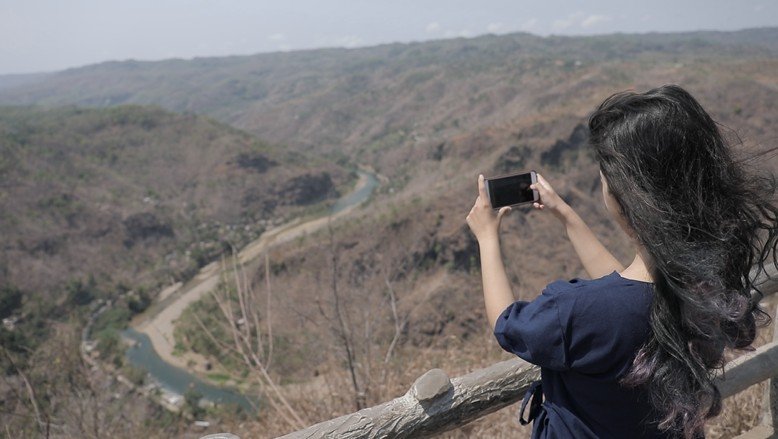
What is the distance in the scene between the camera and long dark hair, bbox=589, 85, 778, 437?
117 centimetres

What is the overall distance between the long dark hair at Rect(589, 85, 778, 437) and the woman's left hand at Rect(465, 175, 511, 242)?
37 cm

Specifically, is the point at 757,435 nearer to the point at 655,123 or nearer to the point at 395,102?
the point at 655,123

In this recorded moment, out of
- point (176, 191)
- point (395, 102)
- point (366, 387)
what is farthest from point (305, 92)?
point (366, 387)

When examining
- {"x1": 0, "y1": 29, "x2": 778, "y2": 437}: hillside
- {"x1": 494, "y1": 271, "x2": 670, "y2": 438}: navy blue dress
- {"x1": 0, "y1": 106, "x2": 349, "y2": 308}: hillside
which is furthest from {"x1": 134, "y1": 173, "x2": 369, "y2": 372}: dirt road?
{"x1": 494, "y1": 271, "x2": 670, "y2": 438}: navy blue dress

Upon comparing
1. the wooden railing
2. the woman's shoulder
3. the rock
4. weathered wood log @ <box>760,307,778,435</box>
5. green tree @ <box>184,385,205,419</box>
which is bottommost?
green tree @ <box>184,385,205,419</box>

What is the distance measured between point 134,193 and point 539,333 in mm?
42838

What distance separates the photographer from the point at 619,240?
20.5 m

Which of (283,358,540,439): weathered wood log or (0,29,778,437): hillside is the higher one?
(283,358,540,439): weathered wood log

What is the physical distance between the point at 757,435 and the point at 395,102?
80.7m

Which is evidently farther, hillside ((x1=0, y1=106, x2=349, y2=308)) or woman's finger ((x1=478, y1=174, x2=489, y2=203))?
hillside ((x1=0, y1=106, x2=349, y2=308))

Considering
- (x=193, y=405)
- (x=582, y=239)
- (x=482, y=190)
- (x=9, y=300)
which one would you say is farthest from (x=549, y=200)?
(x=9, y=300)

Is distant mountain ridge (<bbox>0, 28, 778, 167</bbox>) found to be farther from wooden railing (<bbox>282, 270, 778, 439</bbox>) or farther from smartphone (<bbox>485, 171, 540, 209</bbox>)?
smartphone (<bbox>485, 171, 540, 209</bbox>)

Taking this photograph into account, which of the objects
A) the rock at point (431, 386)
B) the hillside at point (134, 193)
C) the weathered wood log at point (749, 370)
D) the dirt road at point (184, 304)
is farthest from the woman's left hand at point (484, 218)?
the hillside at point (134, 193)

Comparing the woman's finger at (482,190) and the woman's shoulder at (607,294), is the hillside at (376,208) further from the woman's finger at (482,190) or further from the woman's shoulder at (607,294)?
the woman's finger at (482,190)
